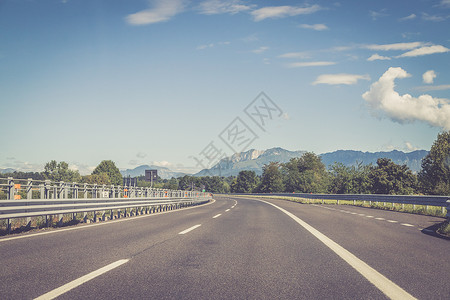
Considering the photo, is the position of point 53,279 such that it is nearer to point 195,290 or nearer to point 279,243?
point 195,290

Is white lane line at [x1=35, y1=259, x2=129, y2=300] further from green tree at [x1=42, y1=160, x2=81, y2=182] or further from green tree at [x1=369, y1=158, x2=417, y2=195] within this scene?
green tree at [x1=42, y1=160, x2=81, y2=182]

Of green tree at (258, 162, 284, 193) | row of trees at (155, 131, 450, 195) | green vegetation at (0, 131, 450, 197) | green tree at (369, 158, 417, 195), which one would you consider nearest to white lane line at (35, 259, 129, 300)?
green vegetation at (0, 131, 450, 197)

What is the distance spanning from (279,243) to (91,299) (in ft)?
16.0

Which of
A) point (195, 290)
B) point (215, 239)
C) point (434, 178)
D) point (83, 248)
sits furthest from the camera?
point (434, 178)

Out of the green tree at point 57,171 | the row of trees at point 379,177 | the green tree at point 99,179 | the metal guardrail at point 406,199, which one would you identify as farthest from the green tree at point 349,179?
the green tree at point 57,171

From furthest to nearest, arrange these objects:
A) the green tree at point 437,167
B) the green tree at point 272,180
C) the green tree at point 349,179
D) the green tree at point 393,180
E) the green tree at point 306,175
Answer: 1. the green tree at point 272,180
2. the green tree at point 306,175
3. the green tree at point 349,179
4. the green tree at point 393,180
5. the green tree at point 437,167

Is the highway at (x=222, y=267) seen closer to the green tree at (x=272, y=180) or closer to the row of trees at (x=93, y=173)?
the row of trees at (x=93, y=173)

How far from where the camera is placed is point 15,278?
4.80 meters

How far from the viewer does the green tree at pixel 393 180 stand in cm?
7888

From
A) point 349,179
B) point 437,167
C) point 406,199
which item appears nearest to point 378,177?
point 437,167

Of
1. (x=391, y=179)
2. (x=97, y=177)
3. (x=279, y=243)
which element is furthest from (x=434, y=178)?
(x=97, y=177)

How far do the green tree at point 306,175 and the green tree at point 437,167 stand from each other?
2056 inches

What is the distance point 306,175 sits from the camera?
445 ft

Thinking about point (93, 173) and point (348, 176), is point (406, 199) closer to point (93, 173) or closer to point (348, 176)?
point (348, 176)
